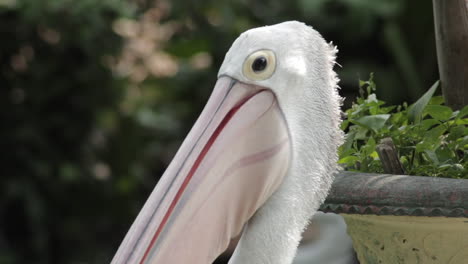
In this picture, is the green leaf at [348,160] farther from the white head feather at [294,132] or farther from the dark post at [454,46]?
the dark post at [454,46]

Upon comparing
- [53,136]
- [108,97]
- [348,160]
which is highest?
[348,160]

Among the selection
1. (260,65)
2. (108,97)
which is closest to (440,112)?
(260,65)

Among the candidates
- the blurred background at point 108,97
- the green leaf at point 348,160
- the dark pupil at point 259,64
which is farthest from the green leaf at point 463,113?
the blurred background at point 108,97

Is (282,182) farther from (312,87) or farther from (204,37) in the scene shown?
(204,37)

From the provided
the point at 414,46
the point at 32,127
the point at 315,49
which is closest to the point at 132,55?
the point at 32,127

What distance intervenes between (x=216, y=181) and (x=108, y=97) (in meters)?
2.71

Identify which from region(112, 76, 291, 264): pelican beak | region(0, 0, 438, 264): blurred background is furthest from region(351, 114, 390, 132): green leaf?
region(0, 0, 438, 264): blurred background

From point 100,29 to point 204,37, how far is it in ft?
1.63

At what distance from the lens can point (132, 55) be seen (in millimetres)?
3625

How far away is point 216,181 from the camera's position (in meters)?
0.87

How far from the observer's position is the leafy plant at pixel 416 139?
0.90 meters

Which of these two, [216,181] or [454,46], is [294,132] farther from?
[454,46]

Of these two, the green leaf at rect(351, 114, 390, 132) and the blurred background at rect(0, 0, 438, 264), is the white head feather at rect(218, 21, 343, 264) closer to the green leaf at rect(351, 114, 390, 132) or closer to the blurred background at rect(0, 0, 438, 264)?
the green leaf at rect(351, 114, 390, 132)

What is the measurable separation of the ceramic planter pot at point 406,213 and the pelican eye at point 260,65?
0.15 meters
